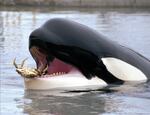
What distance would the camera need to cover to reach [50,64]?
7.85 metres

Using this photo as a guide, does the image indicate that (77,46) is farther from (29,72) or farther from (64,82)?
(29,72)

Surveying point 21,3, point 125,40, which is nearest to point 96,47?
point 125,40

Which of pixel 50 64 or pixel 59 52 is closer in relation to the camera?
pixel 59 52

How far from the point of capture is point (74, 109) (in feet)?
24.0

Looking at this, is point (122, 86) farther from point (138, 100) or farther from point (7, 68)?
point (7, 68)

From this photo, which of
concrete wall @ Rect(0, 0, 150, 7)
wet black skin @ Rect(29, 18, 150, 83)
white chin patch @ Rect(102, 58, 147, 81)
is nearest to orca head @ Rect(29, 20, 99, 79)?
wet black skin @ Rect(29, 18, 150, 83)

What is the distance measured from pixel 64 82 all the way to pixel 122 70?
757mm

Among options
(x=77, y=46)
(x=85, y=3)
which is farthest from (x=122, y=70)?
(x=85, y=3)

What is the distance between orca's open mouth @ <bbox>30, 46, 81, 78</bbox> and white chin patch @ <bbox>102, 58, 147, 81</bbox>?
1.39 ft

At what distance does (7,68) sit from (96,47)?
3.51m

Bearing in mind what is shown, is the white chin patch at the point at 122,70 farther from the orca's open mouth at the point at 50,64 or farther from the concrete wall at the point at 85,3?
the concrete wall at the point at 85,3

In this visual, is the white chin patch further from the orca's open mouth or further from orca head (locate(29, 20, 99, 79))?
the orca's open mouth

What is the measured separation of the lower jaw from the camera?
25.8ft

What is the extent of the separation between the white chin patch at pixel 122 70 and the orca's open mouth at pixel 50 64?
0.42 metres
